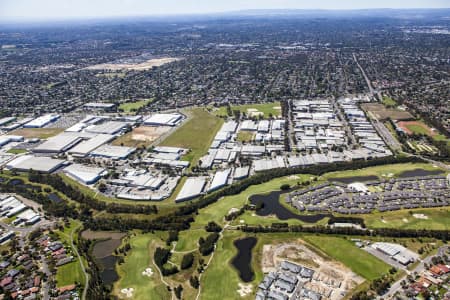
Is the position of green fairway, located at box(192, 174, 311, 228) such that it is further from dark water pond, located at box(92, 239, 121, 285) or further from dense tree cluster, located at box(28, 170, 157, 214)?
dark water pond, located at box(92, 239, 121, 285)

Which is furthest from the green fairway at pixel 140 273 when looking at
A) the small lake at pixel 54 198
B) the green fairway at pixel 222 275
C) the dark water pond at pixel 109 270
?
the small lake at pixel 54 198

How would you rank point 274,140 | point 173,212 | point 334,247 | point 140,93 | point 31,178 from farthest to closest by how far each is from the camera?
1. point 140,93
2. point 274,140
3. point 31,178
4. point 173,212
5. point 334,247

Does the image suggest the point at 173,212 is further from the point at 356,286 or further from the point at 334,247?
the point at 356,286

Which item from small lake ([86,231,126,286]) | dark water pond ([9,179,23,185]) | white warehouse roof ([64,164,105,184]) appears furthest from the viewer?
dark water pond ([9,179,23,185])

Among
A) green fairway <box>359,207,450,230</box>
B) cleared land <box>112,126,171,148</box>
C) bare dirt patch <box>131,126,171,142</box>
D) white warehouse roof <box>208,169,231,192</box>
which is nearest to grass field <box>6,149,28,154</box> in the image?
cleared land <box>112,126,171,148</box>

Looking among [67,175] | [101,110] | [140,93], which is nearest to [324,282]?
[67,175]

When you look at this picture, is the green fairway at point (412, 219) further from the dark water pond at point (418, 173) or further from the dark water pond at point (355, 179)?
the dark water pond at point (418, 173)
